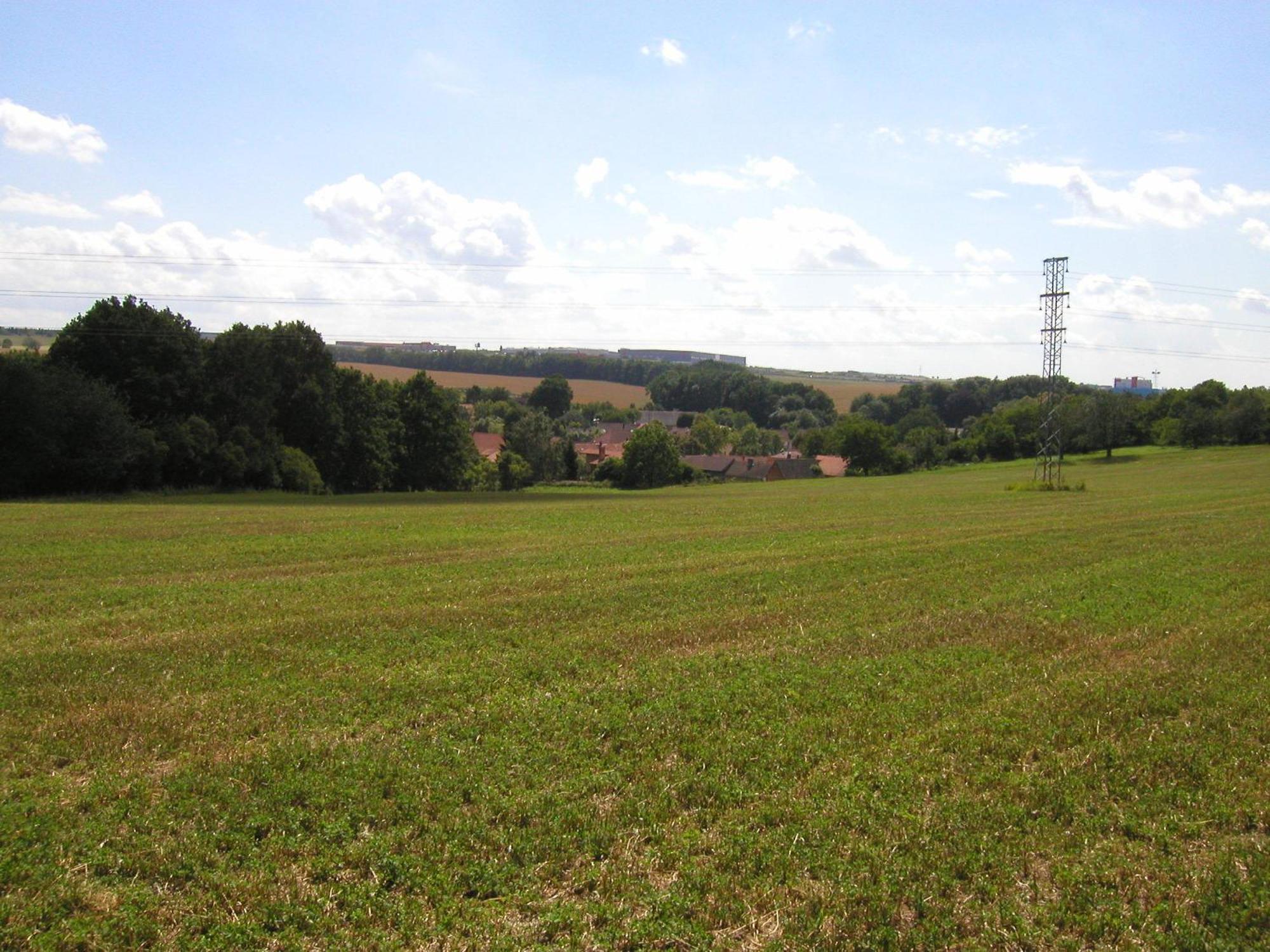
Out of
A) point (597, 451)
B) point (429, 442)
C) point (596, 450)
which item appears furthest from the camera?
point (596, 450)

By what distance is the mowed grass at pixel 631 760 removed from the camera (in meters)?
6.47

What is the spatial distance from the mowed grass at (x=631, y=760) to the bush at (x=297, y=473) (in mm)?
41002

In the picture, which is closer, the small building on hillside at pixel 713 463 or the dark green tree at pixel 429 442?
the dark green tree at pixel 429 442

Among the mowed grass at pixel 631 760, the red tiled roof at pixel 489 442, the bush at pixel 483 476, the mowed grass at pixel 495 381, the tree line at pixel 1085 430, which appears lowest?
the bush at pixel 483 476

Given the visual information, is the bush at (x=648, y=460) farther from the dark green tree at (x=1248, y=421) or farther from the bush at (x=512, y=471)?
the dark green tree at (x=1248, y=421)

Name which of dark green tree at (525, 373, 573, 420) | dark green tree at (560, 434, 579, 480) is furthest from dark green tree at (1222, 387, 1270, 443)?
dark green tree at (525, 373, 573, 420)

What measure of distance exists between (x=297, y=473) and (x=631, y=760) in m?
55.6

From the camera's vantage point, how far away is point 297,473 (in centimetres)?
6069

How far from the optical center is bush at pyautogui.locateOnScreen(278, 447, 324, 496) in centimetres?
6016

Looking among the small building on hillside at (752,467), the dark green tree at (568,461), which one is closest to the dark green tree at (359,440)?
the dark green tree at (568,461)

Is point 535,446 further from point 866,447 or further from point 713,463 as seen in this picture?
point 866,447

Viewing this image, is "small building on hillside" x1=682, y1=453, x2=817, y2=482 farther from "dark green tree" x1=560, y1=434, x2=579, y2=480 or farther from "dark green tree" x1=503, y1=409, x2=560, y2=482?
"dark green tree" x1=503, y1=409, x2=560, y2=482

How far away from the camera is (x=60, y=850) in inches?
275

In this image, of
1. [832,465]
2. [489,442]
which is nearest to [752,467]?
[832,465]
